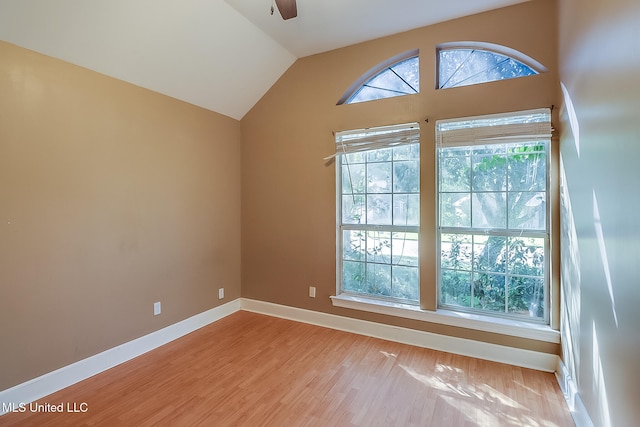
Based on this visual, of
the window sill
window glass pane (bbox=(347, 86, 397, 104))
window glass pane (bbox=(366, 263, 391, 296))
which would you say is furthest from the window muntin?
the window sill

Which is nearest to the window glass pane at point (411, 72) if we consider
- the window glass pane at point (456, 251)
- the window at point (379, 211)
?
the window at point (379, 211)

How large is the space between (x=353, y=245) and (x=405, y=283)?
0.68 metres

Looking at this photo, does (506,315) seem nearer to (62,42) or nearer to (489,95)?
(489,95)

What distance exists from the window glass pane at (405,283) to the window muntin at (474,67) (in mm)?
1826

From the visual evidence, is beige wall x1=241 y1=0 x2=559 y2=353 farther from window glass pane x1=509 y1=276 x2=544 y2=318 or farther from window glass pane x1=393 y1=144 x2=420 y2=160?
window glass pane x1=509 y1=276 x2=544 y2=318

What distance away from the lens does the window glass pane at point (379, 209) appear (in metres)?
3.18

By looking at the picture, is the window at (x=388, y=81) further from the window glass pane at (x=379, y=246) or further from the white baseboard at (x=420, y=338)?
the white baseboard at (x=420, y=338)

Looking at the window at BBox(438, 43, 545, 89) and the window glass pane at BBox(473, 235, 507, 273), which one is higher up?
the window at BBox(438, 43, 545, 89)

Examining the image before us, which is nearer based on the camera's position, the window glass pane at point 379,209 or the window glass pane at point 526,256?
the window glass pane at point 526,256

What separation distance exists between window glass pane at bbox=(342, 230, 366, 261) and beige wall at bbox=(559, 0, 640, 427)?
5.77 feet

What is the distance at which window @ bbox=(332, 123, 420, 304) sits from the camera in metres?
3.05

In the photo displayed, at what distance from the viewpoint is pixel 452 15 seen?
2.70 m

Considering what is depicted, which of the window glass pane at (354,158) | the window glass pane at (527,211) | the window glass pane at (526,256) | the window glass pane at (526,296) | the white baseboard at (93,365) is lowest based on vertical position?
the white baseboard at (93,365)

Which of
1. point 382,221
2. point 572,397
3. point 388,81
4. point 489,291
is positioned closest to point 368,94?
point 388,81
